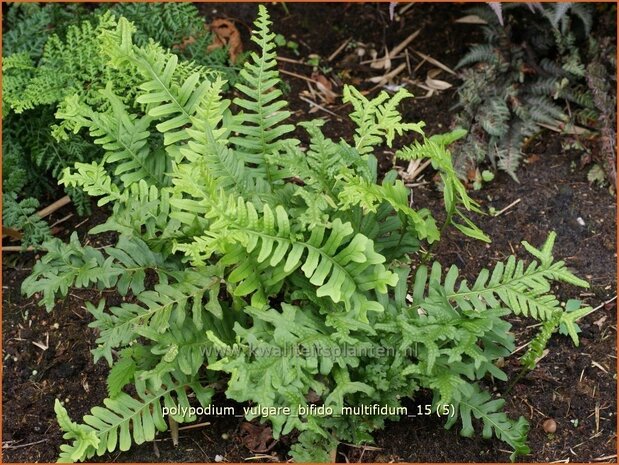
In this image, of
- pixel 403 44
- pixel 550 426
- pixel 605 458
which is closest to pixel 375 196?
pixel 550 426

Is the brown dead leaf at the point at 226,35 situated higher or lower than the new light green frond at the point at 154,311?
higher

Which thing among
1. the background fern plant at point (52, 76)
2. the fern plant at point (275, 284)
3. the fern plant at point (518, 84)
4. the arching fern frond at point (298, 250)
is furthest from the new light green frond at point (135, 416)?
the fern plant at point (518, 84)

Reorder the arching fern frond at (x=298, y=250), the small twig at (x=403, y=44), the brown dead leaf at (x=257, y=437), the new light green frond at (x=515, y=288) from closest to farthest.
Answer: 1. the arching fern frond at (x=298, y=250)
2. the new light green frond at (x=515, y=288)
3. the brown dead leaf at (x=257, y=437)
4. the small twig at (x=403, y=44)

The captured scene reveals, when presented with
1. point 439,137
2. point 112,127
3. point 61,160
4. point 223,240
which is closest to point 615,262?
point 439,137

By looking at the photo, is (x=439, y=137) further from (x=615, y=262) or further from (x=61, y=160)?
(x=61, y=160)

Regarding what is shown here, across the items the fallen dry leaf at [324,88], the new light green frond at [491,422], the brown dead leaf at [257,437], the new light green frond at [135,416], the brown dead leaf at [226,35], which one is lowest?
the brown dead leaf at [257,437]

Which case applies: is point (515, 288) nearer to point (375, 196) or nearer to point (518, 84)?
point (375, 196)

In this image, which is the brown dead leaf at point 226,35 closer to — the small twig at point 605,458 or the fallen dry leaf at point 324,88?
the fallen dry leaf at point 324,88

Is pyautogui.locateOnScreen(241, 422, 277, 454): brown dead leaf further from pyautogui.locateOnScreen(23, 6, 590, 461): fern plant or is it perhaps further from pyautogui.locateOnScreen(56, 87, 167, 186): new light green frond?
pyautogui.locateOnScreen(56, 87, 167, 186): new light green frond

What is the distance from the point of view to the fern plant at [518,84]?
420 cm

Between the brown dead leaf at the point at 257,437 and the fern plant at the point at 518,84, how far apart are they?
165 cm

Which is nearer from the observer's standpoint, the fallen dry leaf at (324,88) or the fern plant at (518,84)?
the fern plant at (518,84)

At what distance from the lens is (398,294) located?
3.09 metres

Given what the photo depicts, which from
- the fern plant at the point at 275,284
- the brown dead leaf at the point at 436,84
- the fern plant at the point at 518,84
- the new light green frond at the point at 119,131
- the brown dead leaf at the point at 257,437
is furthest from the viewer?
the brown dead leaf at the point at 436,84
